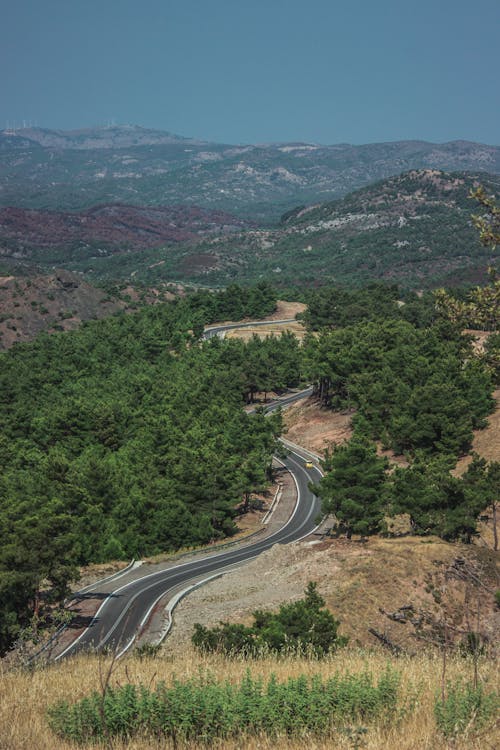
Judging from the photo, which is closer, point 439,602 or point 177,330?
point 439,602

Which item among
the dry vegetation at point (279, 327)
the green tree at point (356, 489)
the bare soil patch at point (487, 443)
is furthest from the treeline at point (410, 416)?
the dry vegetation at point (279, 327)

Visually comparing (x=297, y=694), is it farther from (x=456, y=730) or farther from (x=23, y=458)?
(x=23, y=458)

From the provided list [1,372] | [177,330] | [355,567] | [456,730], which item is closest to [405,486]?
[355,567]

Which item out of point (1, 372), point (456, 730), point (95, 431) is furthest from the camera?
point (1, 372)

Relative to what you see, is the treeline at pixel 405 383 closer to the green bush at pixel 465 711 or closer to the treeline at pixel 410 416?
the treeline at pixel 410 416

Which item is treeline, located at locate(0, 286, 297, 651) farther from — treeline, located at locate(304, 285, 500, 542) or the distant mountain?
the distant mountain

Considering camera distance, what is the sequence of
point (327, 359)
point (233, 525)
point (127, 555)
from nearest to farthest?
point (127, 555)
point (233, 525)
point (327, 359)
